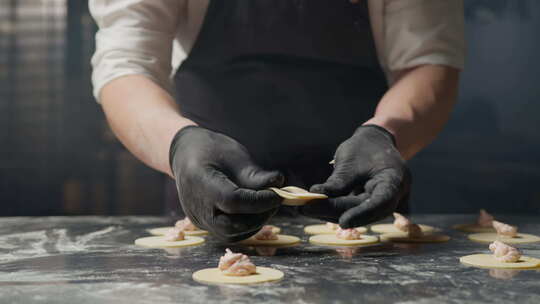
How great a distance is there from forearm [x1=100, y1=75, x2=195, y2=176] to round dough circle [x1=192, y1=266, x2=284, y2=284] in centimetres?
59

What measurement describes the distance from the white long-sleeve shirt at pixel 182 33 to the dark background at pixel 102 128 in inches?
103

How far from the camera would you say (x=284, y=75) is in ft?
7.20

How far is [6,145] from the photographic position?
4738 mm

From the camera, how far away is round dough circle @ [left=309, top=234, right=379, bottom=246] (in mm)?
1604

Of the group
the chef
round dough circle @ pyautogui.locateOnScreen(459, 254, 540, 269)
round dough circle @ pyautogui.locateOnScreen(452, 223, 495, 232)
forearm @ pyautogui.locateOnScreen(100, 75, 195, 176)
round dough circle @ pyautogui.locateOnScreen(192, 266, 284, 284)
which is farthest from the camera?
the chef

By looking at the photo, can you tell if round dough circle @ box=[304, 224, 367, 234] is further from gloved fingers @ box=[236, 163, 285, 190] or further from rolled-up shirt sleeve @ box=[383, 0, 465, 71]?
rolled-up shirt sleeve @ box=[383, 0, 465, 71]

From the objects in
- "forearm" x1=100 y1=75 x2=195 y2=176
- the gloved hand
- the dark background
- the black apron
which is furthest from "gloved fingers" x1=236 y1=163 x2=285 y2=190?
the dark background

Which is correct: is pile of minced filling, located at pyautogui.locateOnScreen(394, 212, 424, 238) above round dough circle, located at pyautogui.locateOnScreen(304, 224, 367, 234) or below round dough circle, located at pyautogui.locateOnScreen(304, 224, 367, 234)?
above


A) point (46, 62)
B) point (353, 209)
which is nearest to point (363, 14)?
point (353, 209)

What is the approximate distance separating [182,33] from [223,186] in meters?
1.02

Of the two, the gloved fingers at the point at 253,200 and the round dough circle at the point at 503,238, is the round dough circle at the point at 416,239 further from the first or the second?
the gloved fingers at the point at 253,200

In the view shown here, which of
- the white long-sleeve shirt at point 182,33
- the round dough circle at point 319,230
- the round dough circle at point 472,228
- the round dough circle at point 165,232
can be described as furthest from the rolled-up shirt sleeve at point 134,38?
the round dough circle at point 472,228

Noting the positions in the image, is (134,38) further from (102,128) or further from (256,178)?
(102,128)

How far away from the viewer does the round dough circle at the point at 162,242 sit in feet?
5.19
